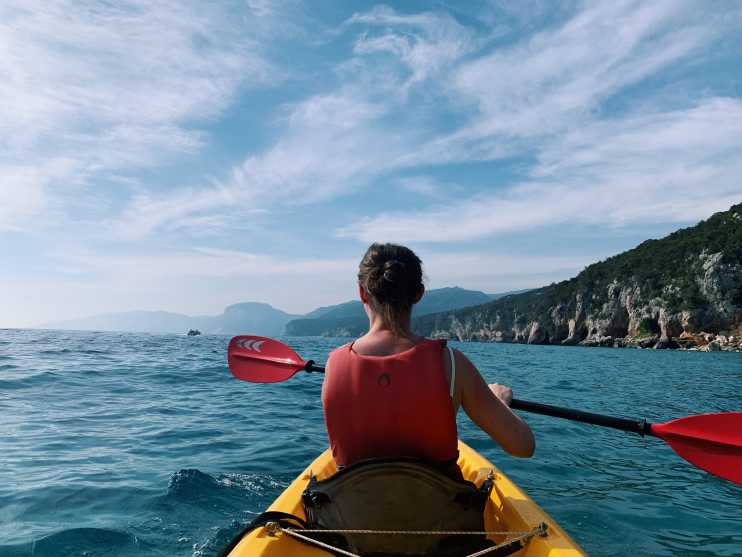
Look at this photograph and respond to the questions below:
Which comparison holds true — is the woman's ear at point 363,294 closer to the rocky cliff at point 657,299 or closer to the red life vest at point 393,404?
the red life vest at point 393,404

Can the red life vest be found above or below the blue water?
above

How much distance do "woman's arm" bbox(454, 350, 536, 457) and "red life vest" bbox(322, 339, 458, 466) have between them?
5.1 inches

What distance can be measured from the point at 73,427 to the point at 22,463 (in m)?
2.15

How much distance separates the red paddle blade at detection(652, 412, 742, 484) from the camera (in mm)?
3689

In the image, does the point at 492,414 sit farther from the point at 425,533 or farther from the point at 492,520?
the point at 492,520

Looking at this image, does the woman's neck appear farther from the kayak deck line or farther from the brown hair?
the kayak deck line

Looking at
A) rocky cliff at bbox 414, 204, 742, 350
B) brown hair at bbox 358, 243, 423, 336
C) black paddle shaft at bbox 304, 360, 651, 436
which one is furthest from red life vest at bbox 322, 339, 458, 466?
rocky cliff at bbox 414, 204, 742, 350

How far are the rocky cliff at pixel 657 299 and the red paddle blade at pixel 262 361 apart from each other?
2423 inches

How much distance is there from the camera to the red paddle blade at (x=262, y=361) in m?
5.34

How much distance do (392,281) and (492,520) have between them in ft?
7.49

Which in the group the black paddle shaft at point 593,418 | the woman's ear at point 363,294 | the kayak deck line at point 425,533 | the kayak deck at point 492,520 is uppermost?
the woman's ear at point 363,294

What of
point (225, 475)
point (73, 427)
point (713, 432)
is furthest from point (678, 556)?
point (73, 427)

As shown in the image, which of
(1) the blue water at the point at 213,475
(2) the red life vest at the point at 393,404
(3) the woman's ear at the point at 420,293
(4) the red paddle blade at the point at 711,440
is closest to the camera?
(2) the red life vest at the point at 393,404

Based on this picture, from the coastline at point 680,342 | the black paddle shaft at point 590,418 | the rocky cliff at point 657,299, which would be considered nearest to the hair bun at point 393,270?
the black paddle shaft at point 590,418
